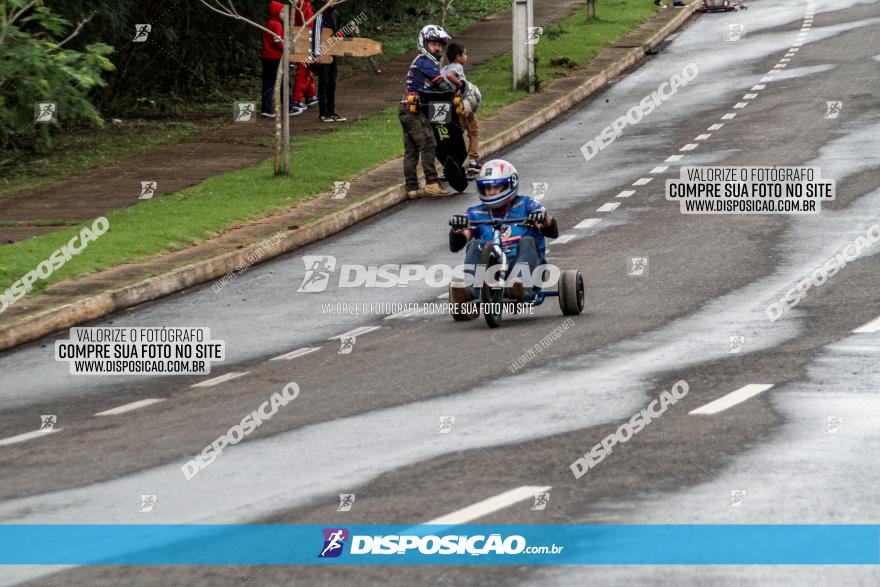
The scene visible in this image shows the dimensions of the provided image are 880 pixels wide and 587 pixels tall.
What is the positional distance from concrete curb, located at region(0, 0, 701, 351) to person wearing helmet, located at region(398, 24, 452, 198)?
299mm

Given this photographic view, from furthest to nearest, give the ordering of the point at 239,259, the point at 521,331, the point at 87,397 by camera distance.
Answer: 1. the point at 239,259
2. the point at 521,331
3. the point at 87,397

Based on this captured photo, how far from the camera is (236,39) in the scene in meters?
34.0

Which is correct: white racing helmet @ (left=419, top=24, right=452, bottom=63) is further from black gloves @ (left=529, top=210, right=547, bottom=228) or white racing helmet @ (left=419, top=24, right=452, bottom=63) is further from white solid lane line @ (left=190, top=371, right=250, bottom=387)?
white solid lane line @ (left=190, top=371, right=250, bottom=387)

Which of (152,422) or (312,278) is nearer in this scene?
(152,422)

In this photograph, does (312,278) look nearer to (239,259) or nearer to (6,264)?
(239,259)

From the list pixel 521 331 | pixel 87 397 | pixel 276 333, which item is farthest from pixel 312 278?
pixel 87 397

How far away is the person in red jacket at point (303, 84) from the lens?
30.2 meters

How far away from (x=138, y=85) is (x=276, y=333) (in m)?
17.8

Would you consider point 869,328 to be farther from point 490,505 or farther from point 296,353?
point 490,505

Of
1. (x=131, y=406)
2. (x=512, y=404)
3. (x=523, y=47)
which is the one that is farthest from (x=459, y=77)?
(x=512, y=404)

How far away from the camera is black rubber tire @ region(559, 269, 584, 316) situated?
15336 mm

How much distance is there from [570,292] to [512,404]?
3.84 m


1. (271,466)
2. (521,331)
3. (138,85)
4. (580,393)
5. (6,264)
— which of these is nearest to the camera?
(271,466)

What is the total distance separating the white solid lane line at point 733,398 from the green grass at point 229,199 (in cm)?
826
